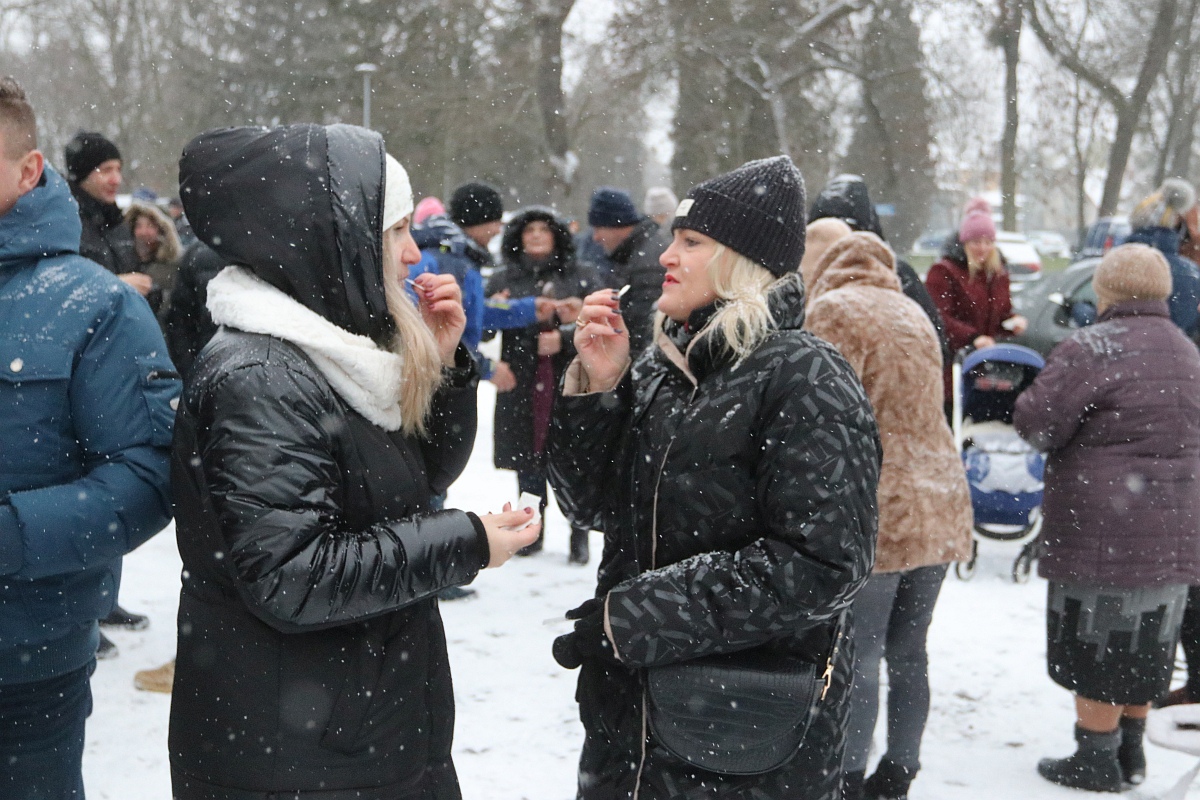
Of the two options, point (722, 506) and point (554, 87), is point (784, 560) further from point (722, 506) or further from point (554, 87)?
point (554, 87)

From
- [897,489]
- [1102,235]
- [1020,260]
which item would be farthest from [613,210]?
[1020,260]

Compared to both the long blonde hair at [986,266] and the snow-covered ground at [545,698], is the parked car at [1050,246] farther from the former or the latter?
the snow-covered ground at [545,698]

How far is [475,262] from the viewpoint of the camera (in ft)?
20.3

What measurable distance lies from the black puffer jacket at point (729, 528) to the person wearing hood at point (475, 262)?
10.1 feet

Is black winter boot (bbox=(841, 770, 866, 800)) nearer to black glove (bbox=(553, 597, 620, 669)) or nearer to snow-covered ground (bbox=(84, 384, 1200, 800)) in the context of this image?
snow-covered ground (bbox=(84, 384, 1200, 800))

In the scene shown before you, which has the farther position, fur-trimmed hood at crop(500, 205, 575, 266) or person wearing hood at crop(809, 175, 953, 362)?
fur-trimmed hood at crop(500, 205, 575, 266)

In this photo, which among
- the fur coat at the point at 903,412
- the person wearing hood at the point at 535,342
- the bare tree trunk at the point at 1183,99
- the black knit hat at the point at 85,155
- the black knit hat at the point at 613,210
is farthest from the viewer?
the bare tree trunk at the point at 1183,99

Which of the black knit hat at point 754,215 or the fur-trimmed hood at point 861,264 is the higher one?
the black knit hat at point 754,215

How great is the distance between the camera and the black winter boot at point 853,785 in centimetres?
343

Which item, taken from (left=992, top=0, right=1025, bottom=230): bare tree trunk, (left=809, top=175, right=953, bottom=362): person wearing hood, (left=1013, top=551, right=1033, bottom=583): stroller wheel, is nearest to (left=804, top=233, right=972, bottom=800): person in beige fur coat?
(left=809, top=175, right=953, bottom=362): person wearing hood

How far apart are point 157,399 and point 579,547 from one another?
4.43 m

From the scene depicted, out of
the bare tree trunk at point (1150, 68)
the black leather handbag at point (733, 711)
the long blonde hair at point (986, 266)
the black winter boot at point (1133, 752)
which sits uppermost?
the bare tree trunk at point (1150, 68)

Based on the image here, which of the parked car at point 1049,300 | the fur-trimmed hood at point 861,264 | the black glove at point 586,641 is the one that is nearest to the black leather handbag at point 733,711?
the black glove at point 586,641

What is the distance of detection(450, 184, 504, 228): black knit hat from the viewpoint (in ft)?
22.0
